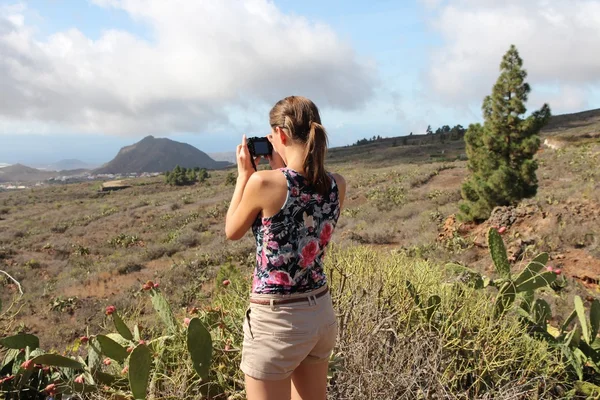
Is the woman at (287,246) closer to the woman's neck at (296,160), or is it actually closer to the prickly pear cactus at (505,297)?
the woman's neck at (296,160)

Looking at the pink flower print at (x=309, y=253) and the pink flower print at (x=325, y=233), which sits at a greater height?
the pink flower print at (x=325, y=233)

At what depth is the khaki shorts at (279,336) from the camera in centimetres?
180

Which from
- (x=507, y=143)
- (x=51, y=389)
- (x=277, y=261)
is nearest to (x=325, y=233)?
(x=277, y=261)

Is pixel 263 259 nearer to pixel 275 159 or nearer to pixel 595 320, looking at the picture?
pixel 275 159

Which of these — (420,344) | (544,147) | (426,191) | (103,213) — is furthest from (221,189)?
(420,344)

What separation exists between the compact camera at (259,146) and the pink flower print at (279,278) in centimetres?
55

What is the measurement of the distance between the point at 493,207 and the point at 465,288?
321 inches

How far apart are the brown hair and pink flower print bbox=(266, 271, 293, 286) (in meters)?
0.38

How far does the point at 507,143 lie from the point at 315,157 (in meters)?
9.96

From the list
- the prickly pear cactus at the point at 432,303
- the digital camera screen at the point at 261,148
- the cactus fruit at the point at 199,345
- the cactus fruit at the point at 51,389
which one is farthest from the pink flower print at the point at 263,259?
the prickly pear cactus at the point at 432,303

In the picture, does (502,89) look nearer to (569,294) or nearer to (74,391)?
(569,294)

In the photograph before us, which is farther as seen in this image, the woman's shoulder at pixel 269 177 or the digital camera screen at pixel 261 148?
the digital camera screen at pixel 261 148

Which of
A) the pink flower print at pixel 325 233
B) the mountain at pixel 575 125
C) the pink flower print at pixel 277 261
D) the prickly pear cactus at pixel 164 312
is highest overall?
the mountain at pixel 575 125

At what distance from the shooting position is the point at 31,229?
22.0 metres
